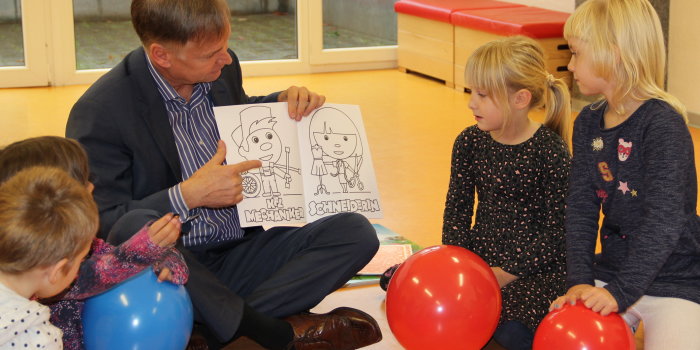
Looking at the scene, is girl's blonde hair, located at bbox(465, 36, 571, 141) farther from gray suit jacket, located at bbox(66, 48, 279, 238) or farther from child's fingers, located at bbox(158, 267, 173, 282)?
child's fingers, located at bbox(158, 267, 173, 282)

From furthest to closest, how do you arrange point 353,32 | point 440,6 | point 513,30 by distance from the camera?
point 353,32
point 440,6
point 513,30

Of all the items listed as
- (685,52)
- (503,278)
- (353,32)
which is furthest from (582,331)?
(353,32)

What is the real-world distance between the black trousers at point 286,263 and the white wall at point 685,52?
11.5 feet

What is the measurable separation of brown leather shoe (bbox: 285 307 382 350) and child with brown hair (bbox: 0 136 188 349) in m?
0.49

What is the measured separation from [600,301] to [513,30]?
402 cm

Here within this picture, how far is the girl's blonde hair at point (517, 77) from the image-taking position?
2.74m

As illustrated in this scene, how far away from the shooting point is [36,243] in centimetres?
179

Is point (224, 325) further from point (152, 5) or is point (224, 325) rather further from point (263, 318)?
point (152, 5)

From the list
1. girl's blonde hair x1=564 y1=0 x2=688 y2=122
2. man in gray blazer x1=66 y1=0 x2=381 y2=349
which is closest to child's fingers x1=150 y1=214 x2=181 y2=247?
man in gray blazer x1=66 y1=0 x2=381 y2=349

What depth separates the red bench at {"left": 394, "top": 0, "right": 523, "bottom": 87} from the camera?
6.86 m

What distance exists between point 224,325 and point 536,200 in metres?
1.04

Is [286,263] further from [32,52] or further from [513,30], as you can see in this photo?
[32,52]

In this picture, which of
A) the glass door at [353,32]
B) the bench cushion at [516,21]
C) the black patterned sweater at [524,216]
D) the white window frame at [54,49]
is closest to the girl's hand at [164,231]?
the black patterned sweater at [524,216]

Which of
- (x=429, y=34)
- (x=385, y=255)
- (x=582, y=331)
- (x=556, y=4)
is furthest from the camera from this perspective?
(x=429, y=34)
